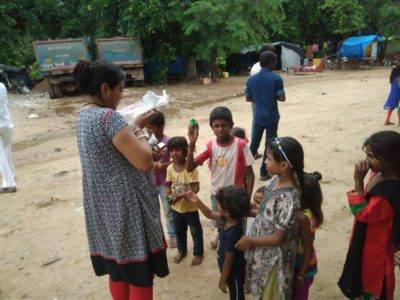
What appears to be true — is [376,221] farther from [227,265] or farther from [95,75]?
[95,75]

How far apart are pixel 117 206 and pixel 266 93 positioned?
3056 mm

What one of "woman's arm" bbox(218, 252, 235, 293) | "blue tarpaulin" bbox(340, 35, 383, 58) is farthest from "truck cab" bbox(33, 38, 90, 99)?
"blue tarpaulin" bbox(340, 35, 383, 58)

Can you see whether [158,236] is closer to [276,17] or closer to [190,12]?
[190,12]

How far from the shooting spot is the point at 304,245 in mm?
1878

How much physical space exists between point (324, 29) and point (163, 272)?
27.5 m

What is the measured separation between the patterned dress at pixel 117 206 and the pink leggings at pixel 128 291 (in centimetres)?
6

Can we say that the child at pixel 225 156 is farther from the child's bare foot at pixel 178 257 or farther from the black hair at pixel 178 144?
the child's bare foot at pixel 178 257

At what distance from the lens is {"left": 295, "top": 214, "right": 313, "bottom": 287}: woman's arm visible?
1.83 m

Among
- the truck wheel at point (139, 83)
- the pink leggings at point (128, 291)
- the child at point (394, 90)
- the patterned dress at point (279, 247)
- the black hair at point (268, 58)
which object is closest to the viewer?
the patterned dress at point (279, 247)

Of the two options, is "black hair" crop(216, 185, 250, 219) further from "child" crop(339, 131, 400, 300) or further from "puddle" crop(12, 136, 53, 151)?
"puddle" crop(12, 136, 53, 151)

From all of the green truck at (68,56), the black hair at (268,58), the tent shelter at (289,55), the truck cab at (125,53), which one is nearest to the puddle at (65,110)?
the green truck at (68,56)

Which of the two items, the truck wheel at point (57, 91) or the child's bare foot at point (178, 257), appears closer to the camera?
the child's bare foot at point (178, 257)

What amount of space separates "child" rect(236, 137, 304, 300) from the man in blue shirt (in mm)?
2339

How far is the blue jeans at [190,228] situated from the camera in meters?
2.88
